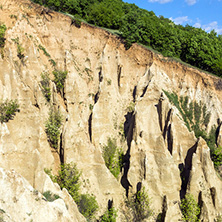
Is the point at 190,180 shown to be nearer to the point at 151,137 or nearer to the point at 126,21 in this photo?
the point at 151,137

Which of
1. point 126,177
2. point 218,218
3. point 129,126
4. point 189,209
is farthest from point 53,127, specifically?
point 218,218

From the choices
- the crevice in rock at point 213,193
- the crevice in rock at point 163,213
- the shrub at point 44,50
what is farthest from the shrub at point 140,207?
the shrub at point 44,50

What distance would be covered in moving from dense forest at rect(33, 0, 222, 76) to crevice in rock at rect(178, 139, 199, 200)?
15.4 m

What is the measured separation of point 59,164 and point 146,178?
8.64 meters

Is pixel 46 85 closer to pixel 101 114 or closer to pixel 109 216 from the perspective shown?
pixel 101 114

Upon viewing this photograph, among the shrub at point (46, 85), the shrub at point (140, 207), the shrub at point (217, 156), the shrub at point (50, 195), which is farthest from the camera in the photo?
the shrub at point (217, 156)

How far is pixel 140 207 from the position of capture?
838 inches

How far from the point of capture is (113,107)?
28.7 meters

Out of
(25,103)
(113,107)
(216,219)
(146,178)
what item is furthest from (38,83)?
(216,219)

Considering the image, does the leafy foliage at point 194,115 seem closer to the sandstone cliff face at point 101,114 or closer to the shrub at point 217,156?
the sandstone cliff face at point 101,114

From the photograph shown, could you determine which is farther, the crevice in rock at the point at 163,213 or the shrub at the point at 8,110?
the crevice in rock at the point at 163,213

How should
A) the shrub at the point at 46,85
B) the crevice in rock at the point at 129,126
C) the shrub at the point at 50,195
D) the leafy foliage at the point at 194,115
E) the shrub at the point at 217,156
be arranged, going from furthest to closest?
the leafy foliage at the point at 194,115 < the shrub at the point at 217,156 < the crevice in rock at the point at 129,126 < the shrub at the point at 46,85 < the shrub at the point at 50,195

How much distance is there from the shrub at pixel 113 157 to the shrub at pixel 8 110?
10.6 meters

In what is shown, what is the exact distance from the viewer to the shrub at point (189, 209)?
68.6ft
